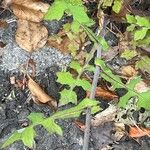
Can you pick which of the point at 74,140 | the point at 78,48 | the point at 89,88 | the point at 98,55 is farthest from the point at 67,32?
the point at 74,140

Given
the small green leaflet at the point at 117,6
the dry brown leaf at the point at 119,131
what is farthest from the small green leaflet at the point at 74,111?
the small green leaflet at the point at 117,6

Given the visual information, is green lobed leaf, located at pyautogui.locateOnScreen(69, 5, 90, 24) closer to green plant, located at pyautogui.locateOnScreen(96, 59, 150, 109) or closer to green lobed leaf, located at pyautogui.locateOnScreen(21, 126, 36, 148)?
green plant, located at pyautogui.locateOnScreen(96, 59, 150, 109)

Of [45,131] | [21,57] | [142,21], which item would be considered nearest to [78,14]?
[142,21]

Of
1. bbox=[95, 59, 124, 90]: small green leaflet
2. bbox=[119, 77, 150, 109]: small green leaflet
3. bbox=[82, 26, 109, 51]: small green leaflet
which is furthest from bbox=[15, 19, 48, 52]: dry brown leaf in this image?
bbox=[119, 77, 150, 109]: small green leaflet

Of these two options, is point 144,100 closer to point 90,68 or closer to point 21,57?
point 90,68

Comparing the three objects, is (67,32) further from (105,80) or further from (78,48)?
(105,80)
